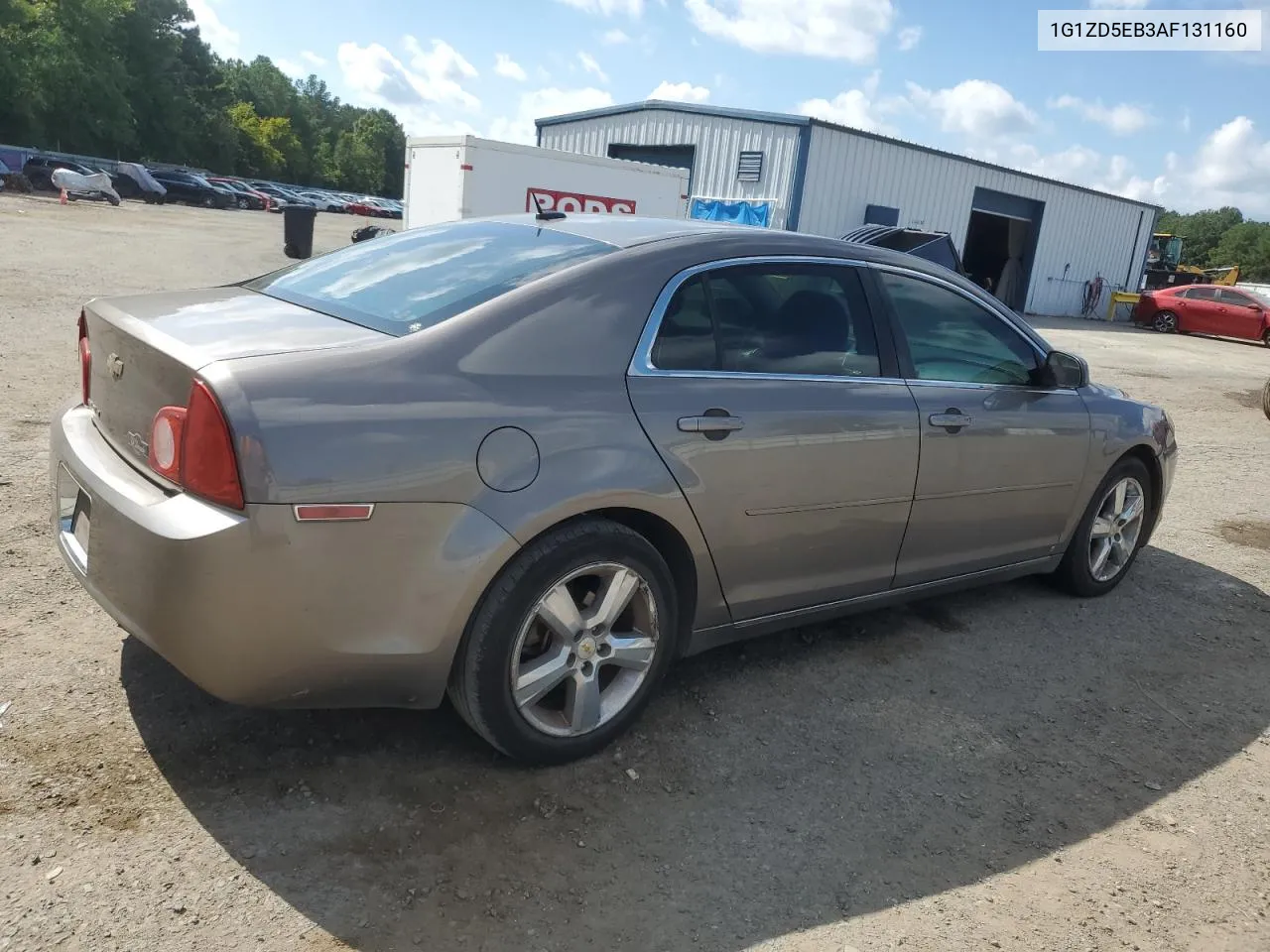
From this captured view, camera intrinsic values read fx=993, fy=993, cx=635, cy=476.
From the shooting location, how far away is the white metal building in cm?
2170

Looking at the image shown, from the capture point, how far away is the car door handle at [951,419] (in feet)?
12.3

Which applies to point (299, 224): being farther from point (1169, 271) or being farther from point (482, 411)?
point (1169, 271)

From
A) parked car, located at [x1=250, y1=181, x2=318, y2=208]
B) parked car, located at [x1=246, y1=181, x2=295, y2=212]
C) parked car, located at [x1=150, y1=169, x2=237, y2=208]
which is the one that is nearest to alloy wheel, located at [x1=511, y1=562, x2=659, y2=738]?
parked car, located at [x1=246, y1=181, x2=295, y2=212]

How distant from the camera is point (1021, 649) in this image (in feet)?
13.9

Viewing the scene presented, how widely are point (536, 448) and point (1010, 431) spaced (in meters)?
2.26

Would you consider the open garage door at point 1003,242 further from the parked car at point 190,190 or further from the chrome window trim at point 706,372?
the parked car at point 190,190

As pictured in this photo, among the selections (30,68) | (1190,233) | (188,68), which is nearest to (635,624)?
(30,68)

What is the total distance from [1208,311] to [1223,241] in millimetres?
101975

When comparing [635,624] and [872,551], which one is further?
[872,551]

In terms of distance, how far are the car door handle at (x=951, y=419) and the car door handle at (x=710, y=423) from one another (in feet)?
3.23

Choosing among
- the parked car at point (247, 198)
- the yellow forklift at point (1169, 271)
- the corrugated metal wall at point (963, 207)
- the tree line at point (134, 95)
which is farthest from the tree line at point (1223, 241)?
the tree line at point (134, 95)

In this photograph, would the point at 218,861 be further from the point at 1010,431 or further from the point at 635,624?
the point at 1010,431

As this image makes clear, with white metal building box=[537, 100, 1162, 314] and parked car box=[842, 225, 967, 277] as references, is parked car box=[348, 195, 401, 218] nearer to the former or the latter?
white metal building box=[537, 100, 1162, 314]

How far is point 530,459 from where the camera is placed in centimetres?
267
